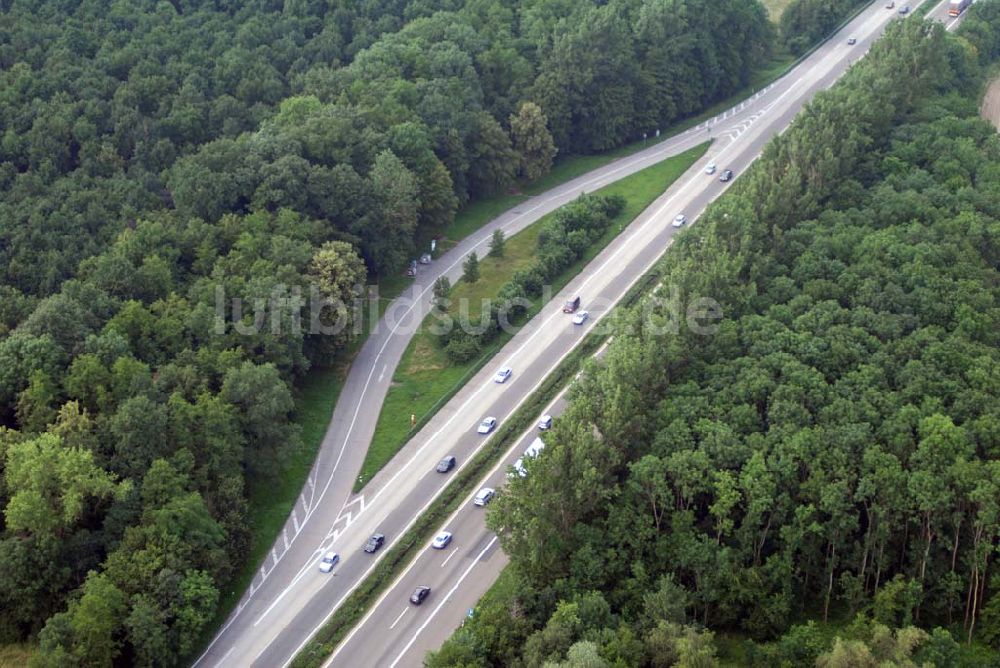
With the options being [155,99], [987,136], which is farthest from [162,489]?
[987,136]

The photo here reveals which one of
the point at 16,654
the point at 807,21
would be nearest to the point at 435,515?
the point at 16,654

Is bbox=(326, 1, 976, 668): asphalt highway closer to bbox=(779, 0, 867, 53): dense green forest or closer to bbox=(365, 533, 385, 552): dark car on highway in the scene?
bbox=(365, 533, 385, 552): dark car on highway

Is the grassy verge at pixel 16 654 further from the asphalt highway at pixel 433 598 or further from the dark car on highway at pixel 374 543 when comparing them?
the dark car on highway at pixel 374 543

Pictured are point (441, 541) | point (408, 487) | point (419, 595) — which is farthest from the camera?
point (408, 487)

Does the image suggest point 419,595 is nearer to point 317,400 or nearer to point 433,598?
point 433,598

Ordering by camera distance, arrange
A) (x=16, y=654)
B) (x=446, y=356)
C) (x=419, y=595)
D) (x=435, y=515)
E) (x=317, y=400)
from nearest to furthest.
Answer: (x=16, y=654), (x=419, y=595), (x=435, y=515), (x=317, y=400), (x=446, y=356)

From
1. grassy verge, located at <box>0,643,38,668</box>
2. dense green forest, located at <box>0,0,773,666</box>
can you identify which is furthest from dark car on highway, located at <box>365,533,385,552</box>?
grassy verge, located at <box>0,643,38,668</box>
